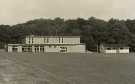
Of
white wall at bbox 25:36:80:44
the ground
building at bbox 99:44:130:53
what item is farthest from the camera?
building at bbox 99:44:130:53

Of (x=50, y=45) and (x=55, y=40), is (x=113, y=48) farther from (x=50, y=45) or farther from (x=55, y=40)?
(x=50, y=45)

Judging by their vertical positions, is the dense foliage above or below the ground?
above

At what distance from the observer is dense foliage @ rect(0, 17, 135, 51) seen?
9762 cm

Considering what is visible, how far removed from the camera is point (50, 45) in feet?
301

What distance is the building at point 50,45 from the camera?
90.6 metres

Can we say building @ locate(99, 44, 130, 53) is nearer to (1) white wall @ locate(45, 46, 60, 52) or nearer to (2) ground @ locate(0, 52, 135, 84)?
(1) white wall @ locate(45, 46, 60, 52)

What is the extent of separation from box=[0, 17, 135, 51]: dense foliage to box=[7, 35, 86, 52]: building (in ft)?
18.0

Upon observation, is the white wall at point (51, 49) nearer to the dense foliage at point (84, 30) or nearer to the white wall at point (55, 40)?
the white wall at point (55, 40)

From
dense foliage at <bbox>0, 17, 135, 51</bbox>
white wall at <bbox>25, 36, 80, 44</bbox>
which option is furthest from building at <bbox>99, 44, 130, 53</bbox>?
white wall at <bbox>25, 36, 80, 44</bbox>

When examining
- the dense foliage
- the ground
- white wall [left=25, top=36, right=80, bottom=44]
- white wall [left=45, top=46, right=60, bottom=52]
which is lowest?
the ground

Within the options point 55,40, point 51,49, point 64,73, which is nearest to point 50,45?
point 51,49

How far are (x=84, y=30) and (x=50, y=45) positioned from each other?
751 inches

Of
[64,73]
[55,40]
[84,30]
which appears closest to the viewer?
[64,73]

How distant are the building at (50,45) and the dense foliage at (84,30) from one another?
18.0ft
